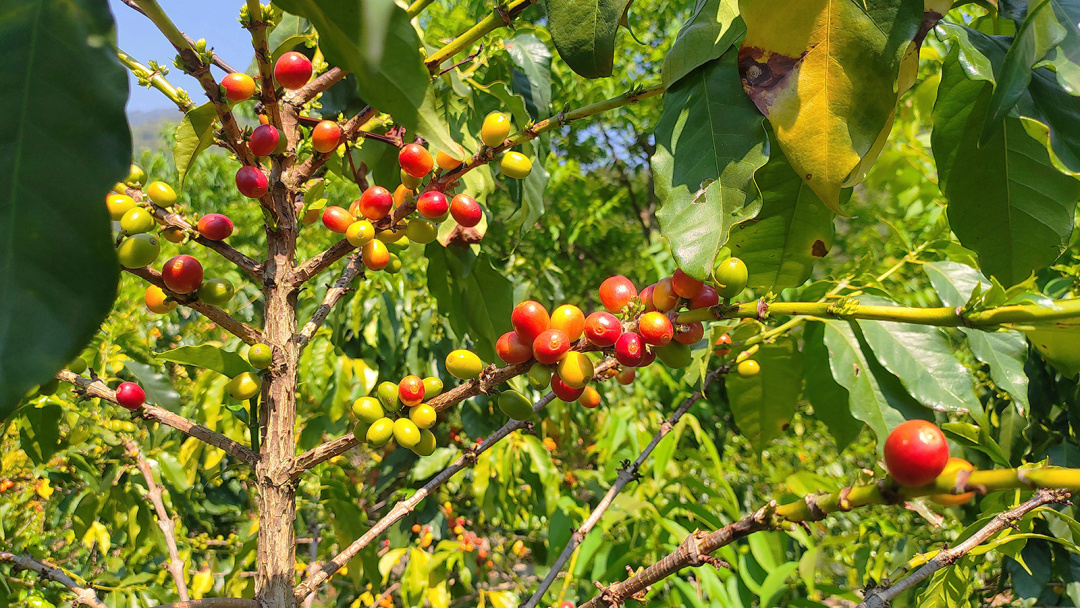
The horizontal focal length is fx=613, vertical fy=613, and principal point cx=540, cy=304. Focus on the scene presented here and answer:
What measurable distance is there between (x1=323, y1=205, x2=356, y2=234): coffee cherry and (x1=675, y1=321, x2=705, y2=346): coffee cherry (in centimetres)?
43

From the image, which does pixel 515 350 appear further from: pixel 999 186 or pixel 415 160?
pixel 999 186

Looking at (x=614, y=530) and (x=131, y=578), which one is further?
(x=614, y=530)

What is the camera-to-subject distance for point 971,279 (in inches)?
41.3

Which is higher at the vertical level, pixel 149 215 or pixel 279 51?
pixel 279 51

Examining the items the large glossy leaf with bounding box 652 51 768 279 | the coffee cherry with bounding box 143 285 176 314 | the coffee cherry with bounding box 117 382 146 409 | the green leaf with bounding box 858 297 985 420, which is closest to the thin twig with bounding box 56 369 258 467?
the coffee cherry with bounding box 117 382 146 409

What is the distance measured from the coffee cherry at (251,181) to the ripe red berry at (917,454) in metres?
0.68

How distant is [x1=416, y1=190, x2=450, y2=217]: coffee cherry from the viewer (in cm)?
71

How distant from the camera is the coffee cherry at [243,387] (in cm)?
77

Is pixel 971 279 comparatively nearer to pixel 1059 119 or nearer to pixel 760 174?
pixel 1059 119

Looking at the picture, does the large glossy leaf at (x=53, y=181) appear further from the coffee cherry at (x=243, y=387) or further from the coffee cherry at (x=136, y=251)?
the coffee cherry at (x=243, y=387)

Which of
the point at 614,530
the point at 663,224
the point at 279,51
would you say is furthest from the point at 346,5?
the point at 614,530

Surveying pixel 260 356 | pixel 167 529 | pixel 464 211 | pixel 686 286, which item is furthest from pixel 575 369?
pixel 167 529

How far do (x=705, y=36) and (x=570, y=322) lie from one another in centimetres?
30

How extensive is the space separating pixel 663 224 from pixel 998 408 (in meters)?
1.75
